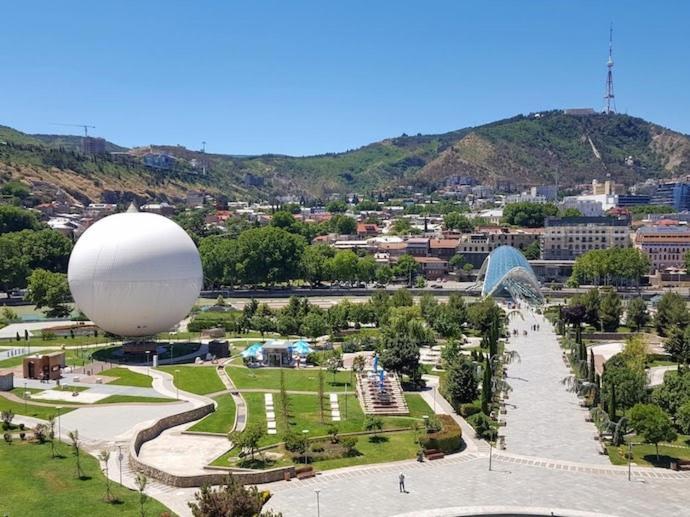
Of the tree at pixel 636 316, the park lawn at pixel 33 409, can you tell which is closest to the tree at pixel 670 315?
Result: the tree at pixel 636 316

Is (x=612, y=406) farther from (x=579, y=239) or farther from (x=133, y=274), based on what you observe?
(x=579, y=239)

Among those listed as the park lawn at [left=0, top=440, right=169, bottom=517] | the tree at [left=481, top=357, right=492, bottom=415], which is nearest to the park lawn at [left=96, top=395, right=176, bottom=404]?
the park lawn at [left=0, top=440, right=169, bottom=517]

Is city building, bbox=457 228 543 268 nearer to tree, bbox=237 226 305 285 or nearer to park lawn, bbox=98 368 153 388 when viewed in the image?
tree, bbox=237 226 305 285

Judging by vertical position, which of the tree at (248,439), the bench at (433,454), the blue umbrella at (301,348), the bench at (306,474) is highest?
the blue umbrella at (301,348)

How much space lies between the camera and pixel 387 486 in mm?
32000

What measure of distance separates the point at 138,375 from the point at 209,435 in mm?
15826

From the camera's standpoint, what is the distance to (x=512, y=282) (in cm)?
9800

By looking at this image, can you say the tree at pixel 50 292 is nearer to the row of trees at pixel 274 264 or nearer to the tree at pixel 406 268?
the row of trees at pixel 274 264

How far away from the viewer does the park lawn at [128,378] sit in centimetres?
5038

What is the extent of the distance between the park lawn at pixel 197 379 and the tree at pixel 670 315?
40518 millimetres

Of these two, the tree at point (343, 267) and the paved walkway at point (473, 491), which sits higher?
the tree at point (343, 267)

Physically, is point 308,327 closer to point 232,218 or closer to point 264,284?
point 264,284

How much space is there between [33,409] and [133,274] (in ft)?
49.2

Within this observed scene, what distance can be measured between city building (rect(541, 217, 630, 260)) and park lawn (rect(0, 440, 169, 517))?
118854mm
